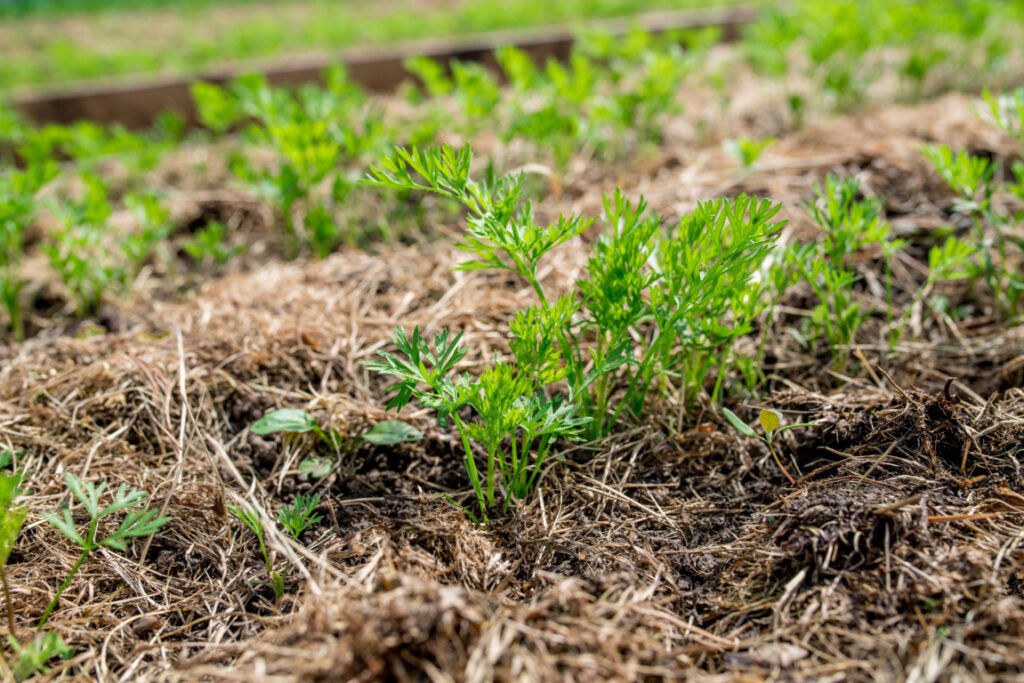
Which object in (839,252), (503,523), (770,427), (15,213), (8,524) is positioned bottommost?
(503,523)

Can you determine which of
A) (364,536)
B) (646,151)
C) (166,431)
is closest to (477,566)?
(364,536)

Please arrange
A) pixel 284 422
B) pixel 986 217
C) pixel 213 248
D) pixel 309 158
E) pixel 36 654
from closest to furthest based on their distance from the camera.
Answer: pixel 36 654 < pixel 284 422 < pixel 986 217 < pixel 309 158 < pixel 213 248

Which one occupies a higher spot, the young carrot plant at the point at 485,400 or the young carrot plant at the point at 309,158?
the young carrot plant at the point at 309,158

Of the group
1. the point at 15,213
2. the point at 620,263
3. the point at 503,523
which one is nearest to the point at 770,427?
the point at 620,263

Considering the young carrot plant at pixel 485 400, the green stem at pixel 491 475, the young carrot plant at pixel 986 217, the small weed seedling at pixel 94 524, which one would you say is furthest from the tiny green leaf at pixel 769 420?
the small weed seedling at pixel 94 524

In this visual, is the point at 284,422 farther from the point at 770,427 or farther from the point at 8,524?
the point at 770,427

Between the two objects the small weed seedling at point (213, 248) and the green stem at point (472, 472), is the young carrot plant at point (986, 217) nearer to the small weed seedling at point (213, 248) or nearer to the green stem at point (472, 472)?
the green stem at point (472, 472)

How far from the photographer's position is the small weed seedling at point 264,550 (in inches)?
60.1

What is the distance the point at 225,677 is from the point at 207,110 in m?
2.78

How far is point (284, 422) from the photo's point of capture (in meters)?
1.81

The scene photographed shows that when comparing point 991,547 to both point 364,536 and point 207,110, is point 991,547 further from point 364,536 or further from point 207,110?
→ point 207,110

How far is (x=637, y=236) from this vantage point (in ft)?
5.25

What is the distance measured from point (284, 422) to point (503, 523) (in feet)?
1.83

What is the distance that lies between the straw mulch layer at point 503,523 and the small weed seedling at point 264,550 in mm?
27
